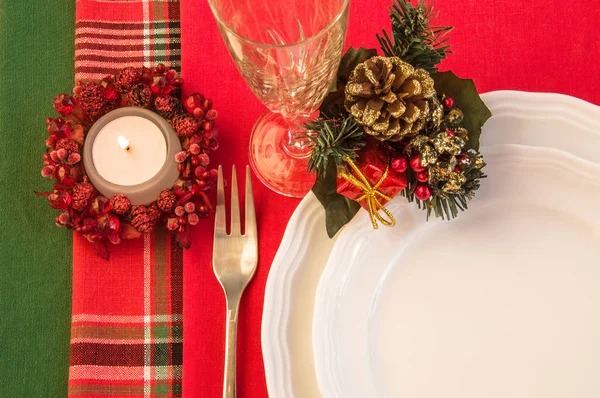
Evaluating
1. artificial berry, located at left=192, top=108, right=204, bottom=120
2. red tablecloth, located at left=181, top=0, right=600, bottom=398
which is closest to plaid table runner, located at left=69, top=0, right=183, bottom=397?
red tablecloth, located at left=181, top=0, right=600, bottom=398

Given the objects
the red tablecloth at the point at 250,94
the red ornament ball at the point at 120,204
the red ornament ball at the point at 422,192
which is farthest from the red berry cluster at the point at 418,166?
the red ornament ball at the point at 120,204

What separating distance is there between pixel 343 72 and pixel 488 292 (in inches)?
9.1

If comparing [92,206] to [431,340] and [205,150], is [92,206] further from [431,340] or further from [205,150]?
[431,340]

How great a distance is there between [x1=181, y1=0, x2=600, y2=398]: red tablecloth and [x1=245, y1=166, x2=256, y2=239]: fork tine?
13 millimetres

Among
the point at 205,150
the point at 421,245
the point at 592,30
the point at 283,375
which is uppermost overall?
the point at 592,30

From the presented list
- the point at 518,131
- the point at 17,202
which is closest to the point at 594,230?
the point at 518,131

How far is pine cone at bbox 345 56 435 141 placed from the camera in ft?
1.37

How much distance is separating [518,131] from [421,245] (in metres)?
0.13

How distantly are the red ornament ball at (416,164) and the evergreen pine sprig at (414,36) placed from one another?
79mm

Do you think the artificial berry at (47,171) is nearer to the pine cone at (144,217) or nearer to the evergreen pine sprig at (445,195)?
the pine cone at (144,217)

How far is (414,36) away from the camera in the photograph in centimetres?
45

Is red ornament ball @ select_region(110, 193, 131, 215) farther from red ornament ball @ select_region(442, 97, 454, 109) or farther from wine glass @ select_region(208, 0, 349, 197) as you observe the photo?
red ornament ball @ select_region(442, 97, 454, 109)

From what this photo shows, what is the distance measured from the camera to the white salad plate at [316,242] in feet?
1.62

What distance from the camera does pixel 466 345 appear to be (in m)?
0.50
